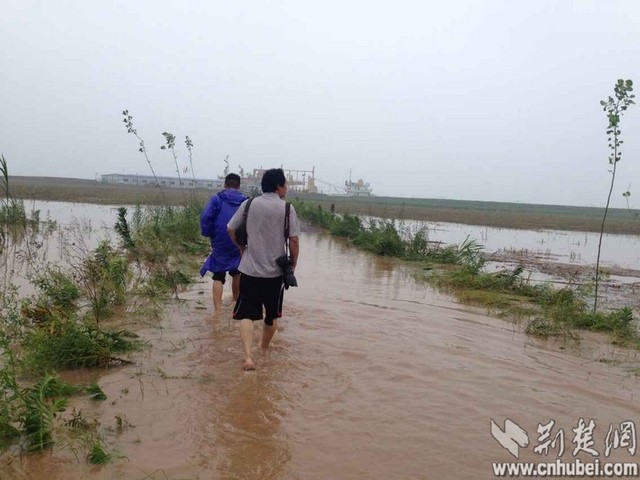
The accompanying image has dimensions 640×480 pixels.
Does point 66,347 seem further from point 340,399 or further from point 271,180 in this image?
point 340,399

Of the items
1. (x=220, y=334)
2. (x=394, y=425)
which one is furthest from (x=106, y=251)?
(x=394, y=425)

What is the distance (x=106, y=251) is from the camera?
25.0 ft

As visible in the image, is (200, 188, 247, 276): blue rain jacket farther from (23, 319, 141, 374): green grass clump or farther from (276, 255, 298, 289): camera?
(23, 319, 141, 374): green grass clump

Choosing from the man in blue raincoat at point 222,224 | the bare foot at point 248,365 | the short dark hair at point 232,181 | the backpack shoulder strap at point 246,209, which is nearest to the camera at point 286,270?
the backpack shoulder strap at point 246,209

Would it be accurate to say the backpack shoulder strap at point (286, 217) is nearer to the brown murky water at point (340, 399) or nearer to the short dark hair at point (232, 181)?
the brown murky water at point (340, 399)

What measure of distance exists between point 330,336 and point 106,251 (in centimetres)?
391

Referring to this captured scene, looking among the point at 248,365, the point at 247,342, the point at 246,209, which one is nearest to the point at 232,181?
the point at 246,209

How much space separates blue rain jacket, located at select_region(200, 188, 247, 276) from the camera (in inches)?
240

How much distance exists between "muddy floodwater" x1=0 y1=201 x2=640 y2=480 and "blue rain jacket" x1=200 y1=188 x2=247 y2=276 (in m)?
0.76

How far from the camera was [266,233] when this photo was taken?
4.57 metres

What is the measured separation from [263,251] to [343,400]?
1.49 metres

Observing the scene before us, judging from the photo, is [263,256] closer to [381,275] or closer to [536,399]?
[536,399]


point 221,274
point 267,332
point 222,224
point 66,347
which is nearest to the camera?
point 66,347

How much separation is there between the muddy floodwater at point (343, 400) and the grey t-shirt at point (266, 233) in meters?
0.94
